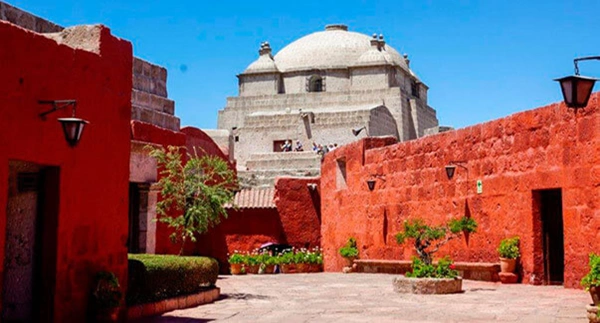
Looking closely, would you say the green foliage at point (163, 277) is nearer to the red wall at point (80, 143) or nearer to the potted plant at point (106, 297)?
the red wall at point (80, 143)

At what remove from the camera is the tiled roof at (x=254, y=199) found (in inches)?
894

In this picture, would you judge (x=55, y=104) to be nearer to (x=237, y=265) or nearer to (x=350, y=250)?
(x=350, y=250)

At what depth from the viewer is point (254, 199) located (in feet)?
76.1

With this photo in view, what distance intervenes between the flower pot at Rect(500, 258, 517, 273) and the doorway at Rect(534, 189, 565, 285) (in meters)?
0.57

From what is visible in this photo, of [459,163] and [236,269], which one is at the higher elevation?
[459,163]

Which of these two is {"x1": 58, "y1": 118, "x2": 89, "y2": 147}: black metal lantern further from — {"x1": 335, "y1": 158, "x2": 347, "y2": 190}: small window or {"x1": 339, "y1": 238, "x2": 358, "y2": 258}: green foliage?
{"x1": 335, "y1": 158, "x2": 347, "y2": 190}: small window

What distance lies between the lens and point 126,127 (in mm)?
9445

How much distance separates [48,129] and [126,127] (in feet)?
6.02

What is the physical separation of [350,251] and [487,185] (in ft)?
17.9

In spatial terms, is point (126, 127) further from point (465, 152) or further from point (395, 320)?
point (465, 152)

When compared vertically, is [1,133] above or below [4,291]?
above

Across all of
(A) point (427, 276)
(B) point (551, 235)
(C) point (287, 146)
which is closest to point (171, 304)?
(A) point (427, 276)

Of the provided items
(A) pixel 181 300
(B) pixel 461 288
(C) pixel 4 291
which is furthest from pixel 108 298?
(B) pixel 461 288

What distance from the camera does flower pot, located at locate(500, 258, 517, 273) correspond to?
13414mm
